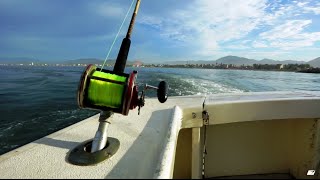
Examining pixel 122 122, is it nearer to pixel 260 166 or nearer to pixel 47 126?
pixel 260 166

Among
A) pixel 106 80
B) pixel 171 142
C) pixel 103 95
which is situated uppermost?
pixel 106 80

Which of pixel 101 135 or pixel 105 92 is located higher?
pixel 105 92

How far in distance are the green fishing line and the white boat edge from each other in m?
0.31

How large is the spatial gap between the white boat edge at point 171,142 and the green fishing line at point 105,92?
31 centimetres

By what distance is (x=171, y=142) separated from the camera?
2115mm

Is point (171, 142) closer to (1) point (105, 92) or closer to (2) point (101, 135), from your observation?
(2) point (101, 135)

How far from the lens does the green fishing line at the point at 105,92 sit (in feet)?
6.01

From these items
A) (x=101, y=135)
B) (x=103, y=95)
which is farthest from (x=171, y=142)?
(x=103, y=95)

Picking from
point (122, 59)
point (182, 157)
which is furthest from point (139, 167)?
point (182, 157)

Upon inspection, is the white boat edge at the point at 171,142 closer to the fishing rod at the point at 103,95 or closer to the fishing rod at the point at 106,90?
the fishing rod at the point at 103,95

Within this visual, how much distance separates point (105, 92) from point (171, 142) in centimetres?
65

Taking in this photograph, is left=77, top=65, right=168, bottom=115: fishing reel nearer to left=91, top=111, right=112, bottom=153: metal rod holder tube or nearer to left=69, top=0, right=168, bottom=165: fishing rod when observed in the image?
left=69, top=0, right=168, bottom=165: fishing rod

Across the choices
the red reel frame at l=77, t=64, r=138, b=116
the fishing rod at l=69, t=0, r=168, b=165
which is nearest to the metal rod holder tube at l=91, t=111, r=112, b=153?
the fishing rod at l=69, t=0, r=168, b=165

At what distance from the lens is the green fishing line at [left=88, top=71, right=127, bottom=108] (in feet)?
6.01
